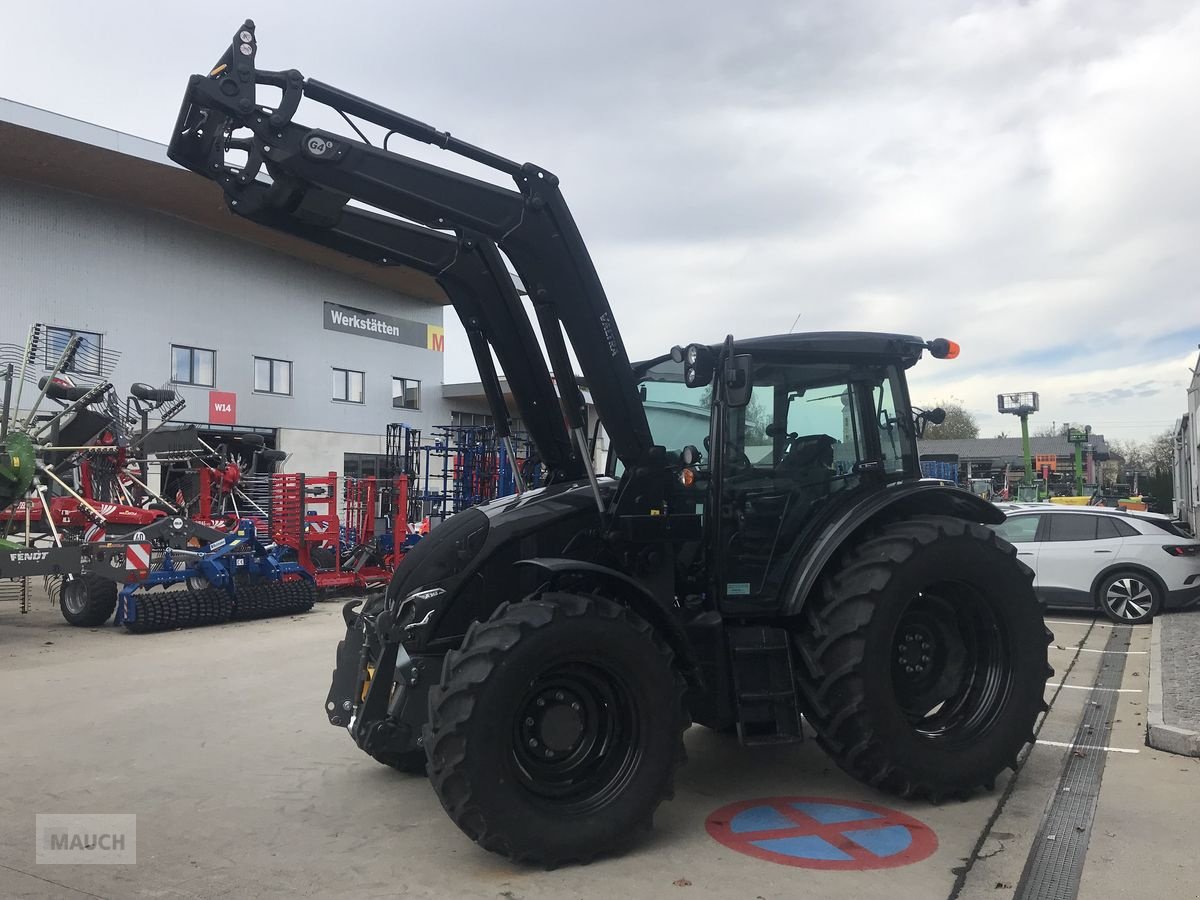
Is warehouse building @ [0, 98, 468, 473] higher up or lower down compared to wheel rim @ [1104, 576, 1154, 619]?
higher up

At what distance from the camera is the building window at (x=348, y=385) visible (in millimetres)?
31859

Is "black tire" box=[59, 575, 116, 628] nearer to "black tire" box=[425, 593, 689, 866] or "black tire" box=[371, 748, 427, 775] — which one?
"black tire" box=[371, 748, 427, 775]

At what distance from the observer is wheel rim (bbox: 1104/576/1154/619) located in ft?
38.4

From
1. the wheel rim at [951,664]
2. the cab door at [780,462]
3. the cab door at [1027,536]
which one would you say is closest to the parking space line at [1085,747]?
the wheel rim at [951,664]

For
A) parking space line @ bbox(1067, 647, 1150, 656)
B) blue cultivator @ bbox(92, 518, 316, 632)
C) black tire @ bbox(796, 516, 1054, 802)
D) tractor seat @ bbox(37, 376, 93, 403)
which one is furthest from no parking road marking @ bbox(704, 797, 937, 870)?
tractor seat @ bbox(37, 376, 93, 403)

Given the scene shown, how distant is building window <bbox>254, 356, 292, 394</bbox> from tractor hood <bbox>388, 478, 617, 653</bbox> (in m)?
26.1

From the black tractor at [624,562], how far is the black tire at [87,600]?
27.0ft

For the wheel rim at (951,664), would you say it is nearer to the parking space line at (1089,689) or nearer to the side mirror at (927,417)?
the side mirror at (927,417)

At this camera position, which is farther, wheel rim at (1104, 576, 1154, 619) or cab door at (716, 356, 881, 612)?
wheel rim at (1104, 576, 1154, 619)

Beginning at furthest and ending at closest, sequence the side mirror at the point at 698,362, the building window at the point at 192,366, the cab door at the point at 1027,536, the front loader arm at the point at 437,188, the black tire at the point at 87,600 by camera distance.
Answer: the building window at the point at 192,366 < the cab door at the point at 1027,536 < the black tire at the point at 87,600 < the side mirror at the point at 698,362 < the front loader arm at the point at 437,188

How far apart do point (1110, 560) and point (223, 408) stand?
23.7m

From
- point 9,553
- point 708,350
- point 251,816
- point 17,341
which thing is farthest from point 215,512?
point 708,350

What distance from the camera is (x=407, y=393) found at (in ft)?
113

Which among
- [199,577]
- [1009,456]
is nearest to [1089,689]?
[199,577]
